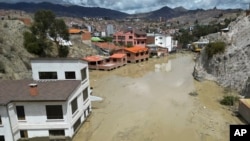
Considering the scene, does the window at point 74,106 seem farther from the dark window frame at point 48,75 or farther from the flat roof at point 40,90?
the dark window frame at point 48,75

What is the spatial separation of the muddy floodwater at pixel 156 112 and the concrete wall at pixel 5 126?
571 cm

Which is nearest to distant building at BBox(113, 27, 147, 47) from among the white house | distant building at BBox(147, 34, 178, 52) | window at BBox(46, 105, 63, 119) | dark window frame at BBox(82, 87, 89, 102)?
distant building at BBox(147, 34, 178, 52)

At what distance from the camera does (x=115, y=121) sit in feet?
82.8

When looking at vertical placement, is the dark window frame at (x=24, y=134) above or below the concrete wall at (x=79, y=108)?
below

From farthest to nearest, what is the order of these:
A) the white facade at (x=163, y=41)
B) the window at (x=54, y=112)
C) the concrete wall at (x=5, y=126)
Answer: the white facade at (x=163, y=41) < the window at (x=54, y=112) < the concrete wall at (x=5, y=126)

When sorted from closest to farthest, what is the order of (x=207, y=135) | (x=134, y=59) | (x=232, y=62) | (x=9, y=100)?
(x=9, y=100), (x=207, y=135), (x=232, y=62), (x=134, y=59)

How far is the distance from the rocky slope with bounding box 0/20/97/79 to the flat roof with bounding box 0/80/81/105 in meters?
14.0

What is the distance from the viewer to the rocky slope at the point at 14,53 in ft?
116

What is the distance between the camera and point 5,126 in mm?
18234

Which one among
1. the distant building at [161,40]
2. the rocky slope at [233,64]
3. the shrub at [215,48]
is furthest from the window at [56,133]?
the distant building at [161,40]

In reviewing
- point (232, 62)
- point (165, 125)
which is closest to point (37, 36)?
point (165, 125)

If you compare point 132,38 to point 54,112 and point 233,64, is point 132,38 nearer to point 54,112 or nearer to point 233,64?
point 233,64

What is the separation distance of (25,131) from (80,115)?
213 inches

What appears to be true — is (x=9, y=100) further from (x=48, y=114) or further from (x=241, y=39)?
(x=241, y=39)
